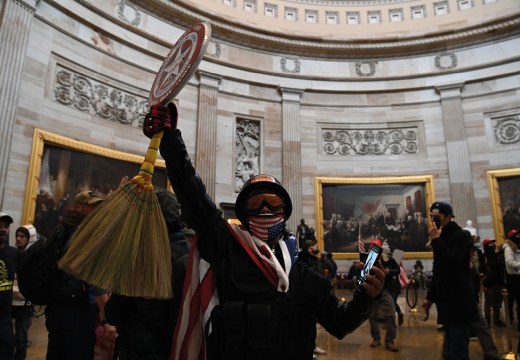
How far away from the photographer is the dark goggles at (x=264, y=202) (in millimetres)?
1899

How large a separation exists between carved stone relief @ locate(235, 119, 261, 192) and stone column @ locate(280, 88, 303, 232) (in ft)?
3.70

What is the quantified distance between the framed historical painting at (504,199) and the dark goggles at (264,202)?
589 inches

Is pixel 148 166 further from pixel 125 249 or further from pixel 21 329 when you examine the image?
pixel 21 329

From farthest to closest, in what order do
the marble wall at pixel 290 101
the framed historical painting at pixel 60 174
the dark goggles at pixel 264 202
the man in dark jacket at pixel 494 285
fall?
the marble wall at pixel 290 101 → the framed historical painting at pixel 60 174 → the man in dark jacket at pixel 494 285 → the dark goggles at pixel 264 202

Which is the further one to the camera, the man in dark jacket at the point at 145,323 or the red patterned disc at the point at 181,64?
the man in dark jacket at the point at 145,323

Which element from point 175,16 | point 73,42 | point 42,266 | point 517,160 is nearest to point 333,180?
point 517,160

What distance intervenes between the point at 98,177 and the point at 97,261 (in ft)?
34.4

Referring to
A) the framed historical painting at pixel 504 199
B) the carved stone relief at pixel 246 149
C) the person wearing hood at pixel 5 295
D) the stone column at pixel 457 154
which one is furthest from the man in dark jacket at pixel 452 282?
the framed historical painting at pixel 504 199

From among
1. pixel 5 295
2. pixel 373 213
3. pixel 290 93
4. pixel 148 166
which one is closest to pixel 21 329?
pixel 5 295

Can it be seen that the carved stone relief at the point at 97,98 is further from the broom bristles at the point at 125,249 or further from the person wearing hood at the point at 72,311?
the broom bristles at the point at 125,249

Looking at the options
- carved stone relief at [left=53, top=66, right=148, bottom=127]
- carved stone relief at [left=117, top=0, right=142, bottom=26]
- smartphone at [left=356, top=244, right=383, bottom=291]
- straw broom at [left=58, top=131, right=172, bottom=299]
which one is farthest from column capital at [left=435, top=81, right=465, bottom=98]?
straw broom at [left=58, top=131, right=172, bottom=299]


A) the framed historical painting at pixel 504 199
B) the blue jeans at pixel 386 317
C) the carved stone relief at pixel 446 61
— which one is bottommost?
the blue jeans at pixel 386 317

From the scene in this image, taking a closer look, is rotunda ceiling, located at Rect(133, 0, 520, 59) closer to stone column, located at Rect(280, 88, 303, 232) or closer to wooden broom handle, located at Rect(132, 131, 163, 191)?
stone column, located at Rect(280, 88, 303, 232)

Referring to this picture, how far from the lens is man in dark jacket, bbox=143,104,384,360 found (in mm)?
1646
